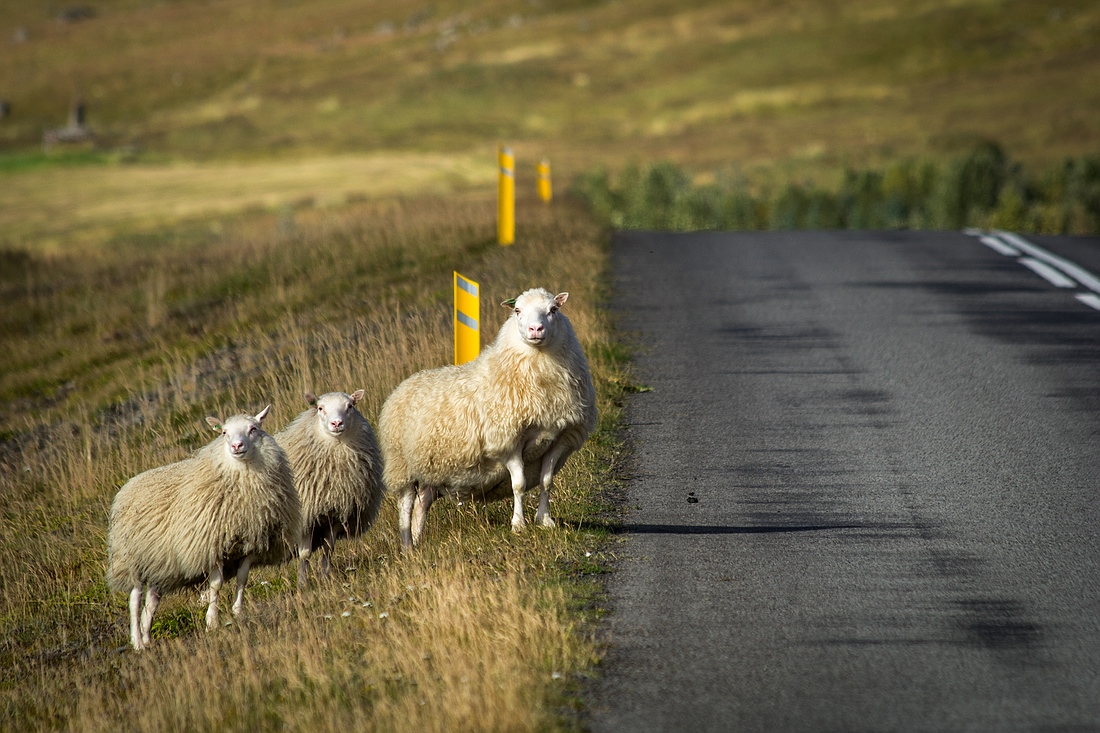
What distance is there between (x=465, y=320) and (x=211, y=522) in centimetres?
339

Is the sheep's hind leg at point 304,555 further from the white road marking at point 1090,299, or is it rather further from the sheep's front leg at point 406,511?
the white road marking at point 1090,299

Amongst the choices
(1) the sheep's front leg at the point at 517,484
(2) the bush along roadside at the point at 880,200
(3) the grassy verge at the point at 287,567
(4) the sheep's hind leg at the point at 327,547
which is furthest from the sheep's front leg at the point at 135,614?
(2) the bush along roadside at the point at 880,200

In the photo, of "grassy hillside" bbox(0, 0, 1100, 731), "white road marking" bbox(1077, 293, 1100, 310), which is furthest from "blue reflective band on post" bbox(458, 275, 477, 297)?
"white road marking" bbox(1077, 293, 1100, 310)

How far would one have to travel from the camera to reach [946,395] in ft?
35.5

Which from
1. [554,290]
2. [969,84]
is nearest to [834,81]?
[969,84]

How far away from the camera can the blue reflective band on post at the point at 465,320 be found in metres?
10.7

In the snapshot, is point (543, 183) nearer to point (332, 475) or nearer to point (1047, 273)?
point (1047, 273)

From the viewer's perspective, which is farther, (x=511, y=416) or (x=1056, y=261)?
(x=1056, y=261)

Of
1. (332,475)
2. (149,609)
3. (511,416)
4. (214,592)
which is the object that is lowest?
(149,609)

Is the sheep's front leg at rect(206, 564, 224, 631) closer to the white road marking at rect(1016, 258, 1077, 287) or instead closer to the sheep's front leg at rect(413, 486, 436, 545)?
the sheep's front leg at rect(413, 486, 436, 545)

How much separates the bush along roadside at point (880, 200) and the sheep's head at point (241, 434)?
102 feet

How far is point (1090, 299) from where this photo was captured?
1450 cm

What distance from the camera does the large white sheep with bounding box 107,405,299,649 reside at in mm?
7914

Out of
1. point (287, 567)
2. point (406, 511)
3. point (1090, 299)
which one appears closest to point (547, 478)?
point (406, 511)
